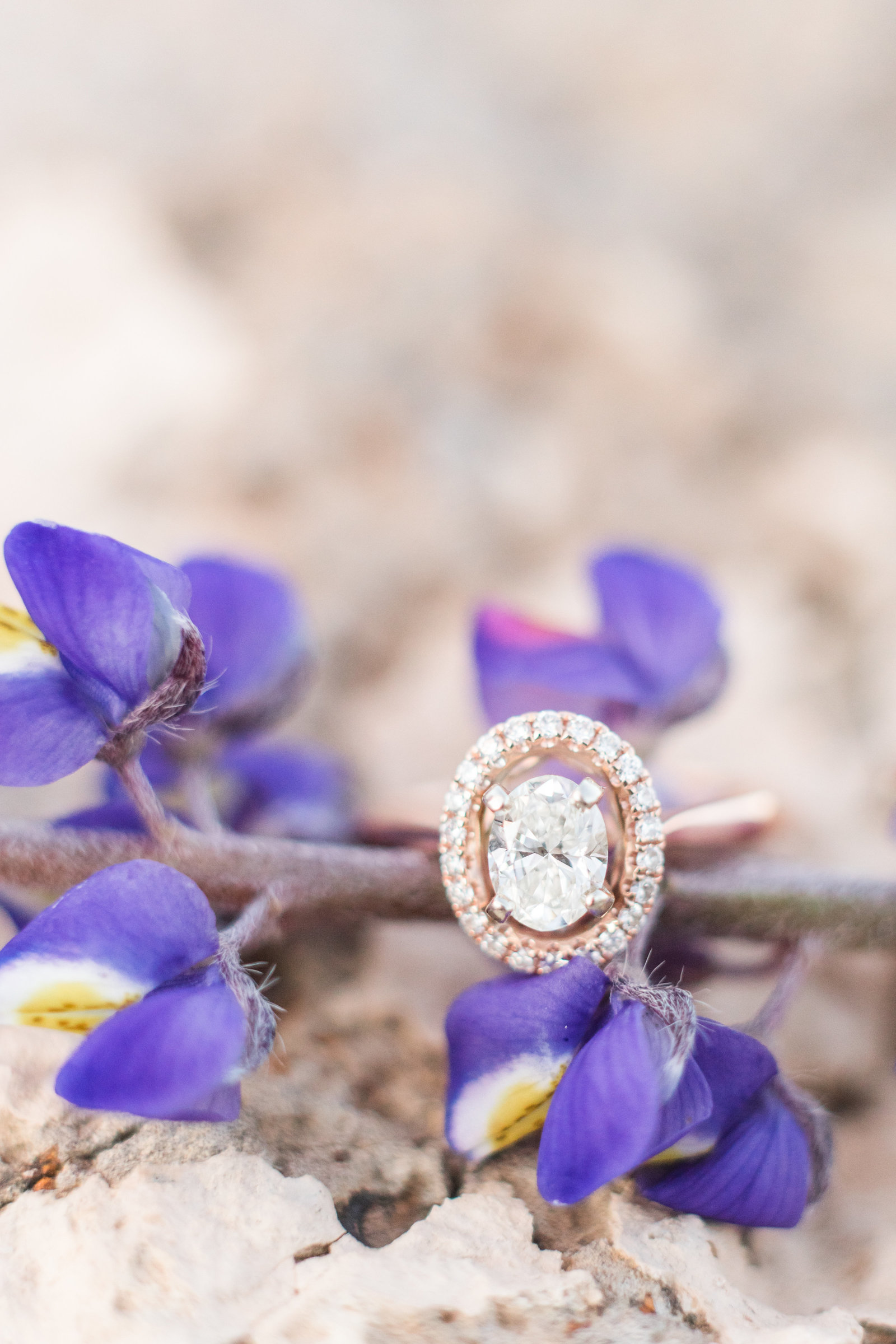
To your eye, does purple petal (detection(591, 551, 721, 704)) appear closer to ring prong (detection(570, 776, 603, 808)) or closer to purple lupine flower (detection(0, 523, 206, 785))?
ring prong (detection(570, 776, 603, 808))

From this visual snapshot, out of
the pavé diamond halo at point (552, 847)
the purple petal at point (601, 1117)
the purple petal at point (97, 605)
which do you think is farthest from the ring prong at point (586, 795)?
the purple petal at point (97, 605)

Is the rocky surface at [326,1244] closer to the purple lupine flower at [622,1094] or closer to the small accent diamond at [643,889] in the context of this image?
the purple lupine flower at [622,1094]

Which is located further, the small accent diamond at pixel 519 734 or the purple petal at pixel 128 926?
the small accent diamond at pixel 519 734

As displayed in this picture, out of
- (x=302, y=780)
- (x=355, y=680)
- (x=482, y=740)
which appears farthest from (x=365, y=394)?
(x=482, y=740)

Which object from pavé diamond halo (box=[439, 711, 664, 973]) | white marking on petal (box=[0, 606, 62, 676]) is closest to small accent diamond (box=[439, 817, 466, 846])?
pavé diamond halo (box=[439, 711, 664, 973])

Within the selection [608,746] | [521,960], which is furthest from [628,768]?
[521,960]
